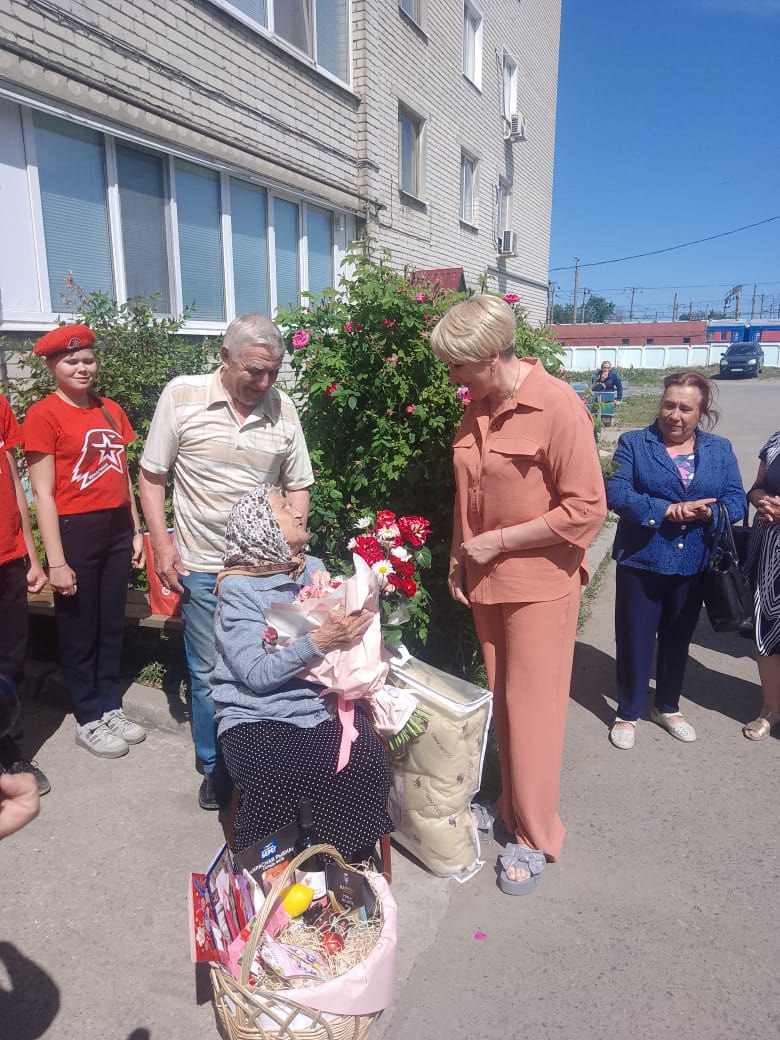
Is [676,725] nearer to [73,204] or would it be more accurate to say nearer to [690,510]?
[690,510]

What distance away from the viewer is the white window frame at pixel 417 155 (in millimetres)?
10492

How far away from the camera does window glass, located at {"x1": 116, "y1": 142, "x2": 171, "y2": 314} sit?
594 cm

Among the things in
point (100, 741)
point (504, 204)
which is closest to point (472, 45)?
point (504, 204)

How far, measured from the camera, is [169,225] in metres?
6.39

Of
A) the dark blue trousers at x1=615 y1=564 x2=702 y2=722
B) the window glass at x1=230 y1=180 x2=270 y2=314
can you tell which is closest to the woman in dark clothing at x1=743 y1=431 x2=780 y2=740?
the dark blue trousers at x1=615 y1=564 x2=702 y2=722

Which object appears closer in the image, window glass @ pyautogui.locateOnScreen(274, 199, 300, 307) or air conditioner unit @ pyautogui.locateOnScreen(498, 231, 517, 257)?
window glass @ pyautogui.locateOnScreen(274, 199, 300, 307)

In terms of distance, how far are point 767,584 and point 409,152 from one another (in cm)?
1000

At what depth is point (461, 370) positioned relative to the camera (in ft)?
7.70

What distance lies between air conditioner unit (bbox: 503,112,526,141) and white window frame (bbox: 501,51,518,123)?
0.08 meters

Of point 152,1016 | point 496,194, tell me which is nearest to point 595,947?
point 152,1016

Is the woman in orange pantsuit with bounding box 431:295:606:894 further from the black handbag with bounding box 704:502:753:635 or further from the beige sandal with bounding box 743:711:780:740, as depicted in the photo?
the beige sandal with bounding box 743:711:780:740

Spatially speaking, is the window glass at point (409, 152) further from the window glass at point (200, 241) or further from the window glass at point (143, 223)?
the window glass at point (143, 223)

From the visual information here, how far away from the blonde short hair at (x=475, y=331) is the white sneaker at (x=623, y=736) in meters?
2.16

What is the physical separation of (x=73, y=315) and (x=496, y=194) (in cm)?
1206
